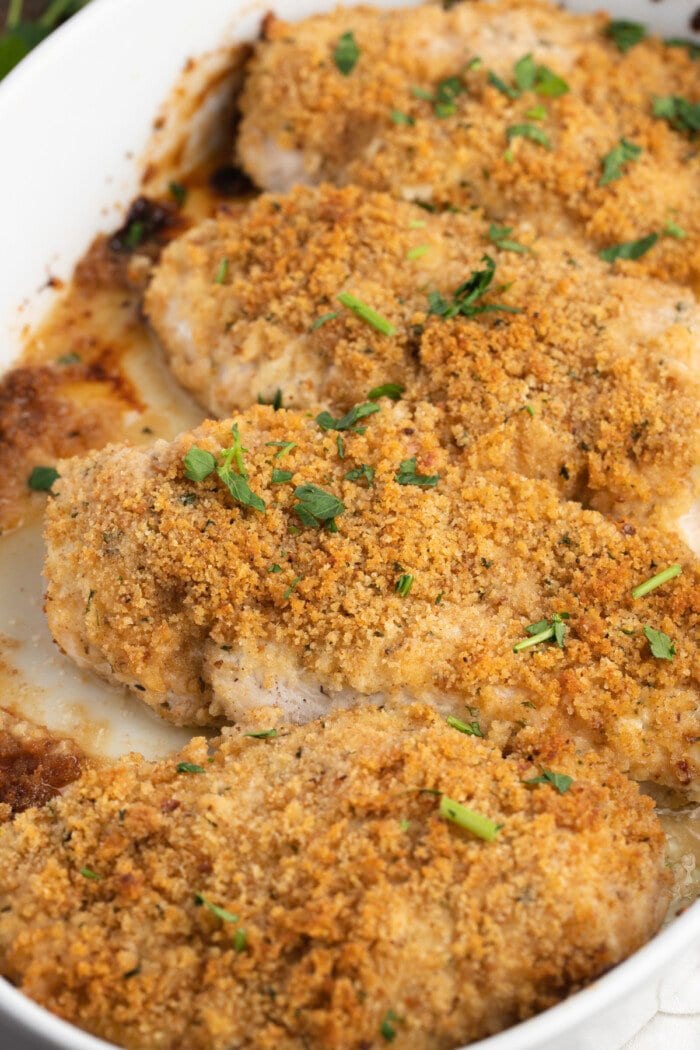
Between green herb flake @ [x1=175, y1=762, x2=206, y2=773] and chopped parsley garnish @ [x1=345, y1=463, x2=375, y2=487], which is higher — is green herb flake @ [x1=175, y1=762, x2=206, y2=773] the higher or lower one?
the lower one

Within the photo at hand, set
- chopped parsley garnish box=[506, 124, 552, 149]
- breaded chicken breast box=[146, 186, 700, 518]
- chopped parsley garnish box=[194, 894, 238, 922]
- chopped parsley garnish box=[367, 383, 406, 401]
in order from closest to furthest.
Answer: chopped parsley garnish box=[194, 894, 238, 922] < breaded chicken breast box=[146, 186, 700, 518] < chopped parsley garnish box=[367, 383, 406, 401] < chopped parsley garnish box=[506, 124, 552, 149]

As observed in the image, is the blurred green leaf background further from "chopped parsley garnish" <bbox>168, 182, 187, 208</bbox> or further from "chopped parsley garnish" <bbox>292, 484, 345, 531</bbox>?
"chopped parsley garnish" <bbox>292, 484, 345, 531</bbox>

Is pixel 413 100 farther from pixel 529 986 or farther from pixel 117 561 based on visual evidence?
pixel 529 986

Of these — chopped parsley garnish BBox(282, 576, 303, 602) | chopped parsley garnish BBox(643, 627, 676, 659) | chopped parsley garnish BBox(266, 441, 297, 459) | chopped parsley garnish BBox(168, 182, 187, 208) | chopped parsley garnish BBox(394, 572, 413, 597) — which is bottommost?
chopped parsley garnish BBox(643, 627, 676, 659)

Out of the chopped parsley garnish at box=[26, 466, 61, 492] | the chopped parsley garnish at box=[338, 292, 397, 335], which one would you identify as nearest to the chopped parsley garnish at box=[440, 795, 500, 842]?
the chopped parsley garnish at box=[338, 292, 397, 335]

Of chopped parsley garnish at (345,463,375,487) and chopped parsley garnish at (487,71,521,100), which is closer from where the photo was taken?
chopped parsley garnish at (345,463,375,487)

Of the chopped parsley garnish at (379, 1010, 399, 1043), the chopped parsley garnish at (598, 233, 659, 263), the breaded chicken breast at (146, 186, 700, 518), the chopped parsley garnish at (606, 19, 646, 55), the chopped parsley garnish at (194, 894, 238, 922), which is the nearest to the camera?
the chopped parsley garnish at (379, 1010, 399, 1043)

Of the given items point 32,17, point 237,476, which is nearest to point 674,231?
point 237,476

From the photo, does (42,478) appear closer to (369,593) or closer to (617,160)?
(369,593)
